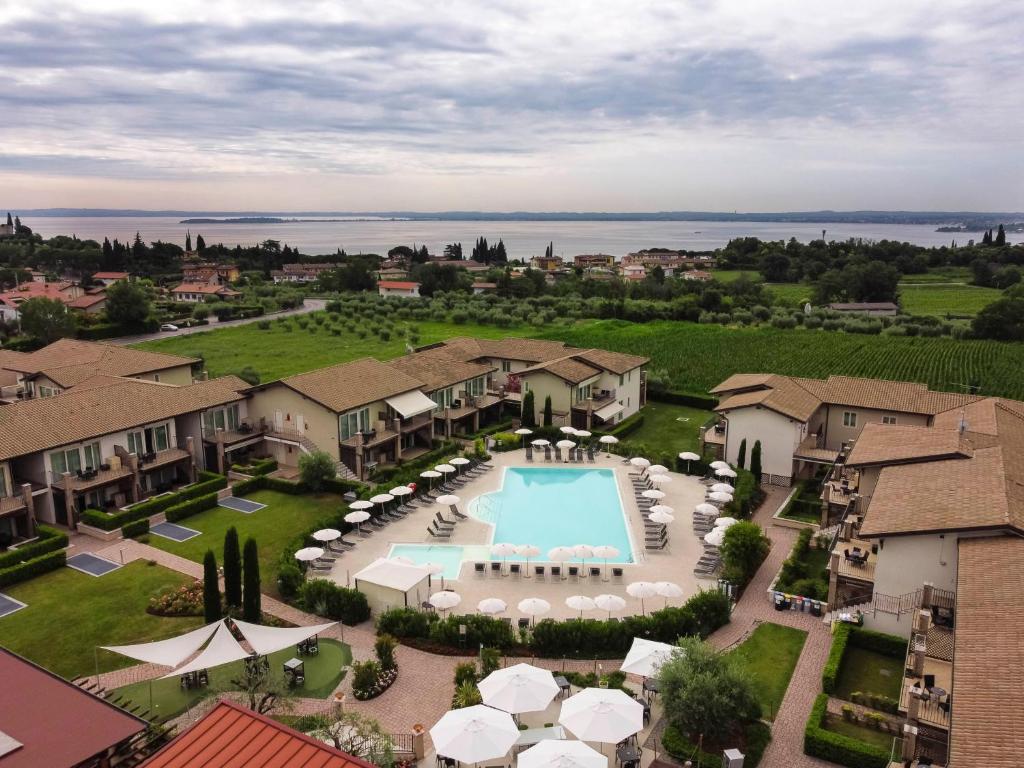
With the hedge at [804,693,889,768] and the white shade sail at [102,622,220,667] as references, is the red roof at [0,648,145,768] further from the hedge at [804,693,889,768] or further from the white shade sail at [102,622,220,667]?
the hedge at [804,693,889,768]

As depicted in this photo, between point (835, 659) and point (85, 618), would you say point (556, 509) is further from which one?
point (85, 618)

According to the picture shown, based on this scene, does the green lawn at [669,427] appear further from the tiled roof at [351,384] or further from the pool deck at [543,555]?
the tiled roof at [351,384]

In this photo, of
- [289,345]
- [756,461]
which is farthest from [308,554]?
[289,345]

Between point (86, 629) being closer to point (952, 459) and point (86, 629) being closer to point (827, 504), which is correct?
point (827, 504)

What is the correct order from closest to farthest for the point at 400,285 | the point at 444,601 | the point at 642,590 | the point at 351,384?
the point at 444,601, the point at 642,590, the point at 351,384, the point at 400,285

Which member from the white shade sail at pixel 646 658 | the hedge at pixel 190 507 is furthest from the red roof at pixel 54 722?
the hedge at pixel 190 507

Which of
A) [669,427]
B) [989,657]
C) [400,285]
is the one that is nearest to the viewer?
[989,657]
